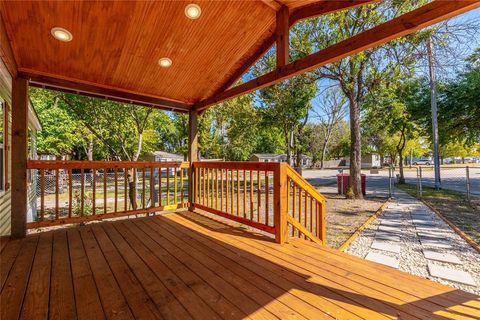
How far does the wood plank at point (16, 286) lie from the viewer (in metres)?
1.62

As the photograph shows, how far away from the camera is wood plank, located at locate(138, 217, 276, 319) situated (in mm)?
1622

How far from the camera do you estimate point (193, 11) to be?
8.96 feet

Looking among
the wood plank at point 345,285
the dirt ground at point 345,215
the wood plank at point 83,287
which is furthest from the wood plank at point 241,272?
the dirt ground at point 345,215

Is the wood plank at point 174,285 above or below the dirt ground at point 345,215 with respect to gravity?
above

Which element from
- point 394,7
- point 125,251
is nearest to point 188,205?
point 125,251

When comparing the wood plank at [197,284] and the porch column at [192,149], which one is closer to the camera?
the wood plank at [197,284]

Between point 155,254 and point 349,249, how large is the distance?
10.5 feet

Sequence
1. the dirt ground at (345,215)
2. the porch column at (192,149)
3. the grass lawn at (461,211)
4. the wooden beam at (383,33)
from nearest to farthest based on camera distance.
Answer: the wooden beam at (383,33)
the porch column at (192,149)
the dirt ground at (345,215)
the grass lawn at (461,211)

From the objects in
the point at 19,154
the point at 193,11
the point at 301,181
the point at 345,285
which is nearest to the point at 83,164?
the point at 19,154

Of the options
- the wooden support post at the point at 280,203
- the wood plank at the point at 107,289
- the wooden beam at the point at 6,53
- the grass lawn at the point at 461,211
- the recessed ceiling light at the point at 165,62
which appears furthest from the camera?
the grass lawn at the point at 461,211

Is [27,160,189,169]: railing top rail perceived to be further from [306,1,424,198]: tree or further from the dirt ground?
[306,1,424,198]: tree

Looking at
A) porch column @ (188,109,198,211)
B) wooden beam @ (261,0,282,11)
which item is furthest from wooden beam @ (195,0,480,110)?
porch column @ (188,109,198,211)

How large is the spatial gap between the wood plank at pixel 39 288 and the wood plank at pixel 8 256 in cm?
18

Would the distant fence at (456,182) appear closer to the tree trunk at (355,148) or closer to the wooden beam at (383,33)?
the tree trunk at (355,148)
